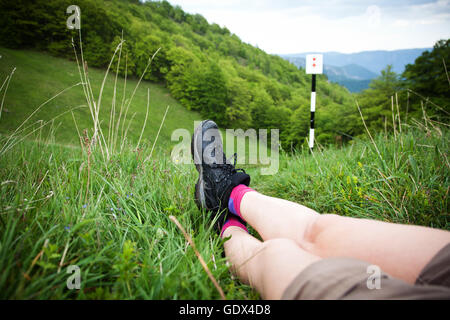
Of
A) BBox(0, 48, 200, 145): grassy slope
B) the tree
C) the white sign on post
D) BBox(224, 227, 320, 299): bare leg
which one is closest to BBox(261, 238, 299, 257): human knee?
BBox(224, 227, 320, 299): bare leg

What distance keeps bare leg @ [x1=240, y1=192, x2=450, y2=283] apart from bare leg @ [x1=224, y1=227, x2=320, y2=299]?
0.11 meters

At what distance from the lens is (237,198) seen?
1.19m

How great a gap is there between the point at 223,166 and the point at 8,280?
107 cm

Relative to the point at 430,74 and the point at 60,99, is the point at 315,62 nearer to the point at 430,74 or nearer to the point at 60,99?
the point at 60,99

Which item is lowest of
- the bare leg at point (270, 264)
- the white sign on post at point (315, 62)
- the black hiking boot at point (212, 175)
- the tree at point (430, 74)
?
the bare leg at point (270, 264)

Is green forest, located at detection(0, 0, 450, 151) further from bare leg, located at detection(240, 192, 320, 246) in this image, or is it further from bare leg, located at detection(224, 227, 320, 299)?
bare leg, located at detection(224, 227, 320, 299)

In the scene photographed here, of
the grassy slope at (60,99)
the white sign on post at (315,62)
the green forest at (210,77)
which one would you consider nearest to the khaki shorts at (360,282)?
the grassy slope at (60,99)

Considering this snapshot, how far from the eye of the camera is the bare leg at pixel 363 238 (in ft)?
1.91

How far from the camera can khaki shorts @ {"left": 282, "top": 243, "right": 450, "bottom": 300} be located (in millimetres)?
462

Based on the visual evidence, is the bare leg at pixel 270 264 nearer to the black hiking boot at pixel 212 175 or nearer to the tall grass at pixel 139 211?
the tall grass at pixel 139 211

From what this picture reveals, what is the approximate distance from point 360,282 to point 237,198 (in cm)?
74

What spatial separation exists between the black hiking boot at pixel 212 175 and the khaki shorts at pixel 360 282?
611mm

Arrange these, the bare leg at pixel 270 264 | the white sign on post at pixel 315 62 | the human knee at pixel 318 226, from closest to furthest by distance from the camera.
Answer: the bare leg at pixel 270 264, the human knee at pixel 318 226, the white sign on post at pixel 315 62
